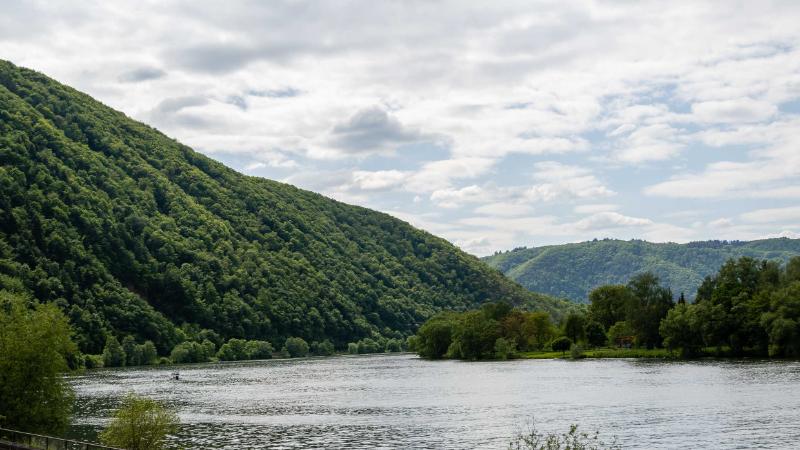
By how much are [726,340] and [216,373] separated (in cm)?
10698

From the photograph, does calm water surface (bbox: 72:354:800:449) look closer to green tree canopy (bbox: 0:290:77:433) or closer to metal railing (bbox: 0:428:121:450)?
green tree canopy (bbox: 0:290:77:433)

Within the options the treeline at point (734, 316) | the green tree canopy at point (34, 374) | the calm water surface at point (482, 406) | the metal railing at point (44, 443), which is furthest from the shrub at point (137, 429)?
the treeline at point (734, 316)

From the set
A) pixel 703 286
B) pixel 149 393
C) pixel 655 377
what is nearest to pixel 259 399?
pixel 149 393

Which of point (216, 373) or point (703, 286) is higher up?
point (703, 286)

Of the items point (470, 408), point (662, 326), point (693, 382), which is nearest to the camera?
point (470, 408)

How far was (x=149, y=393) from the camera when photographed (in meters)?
127

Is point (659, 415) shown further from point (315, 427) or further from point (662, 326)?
point (662, 326)

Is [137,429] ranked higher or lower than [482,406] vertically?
higher

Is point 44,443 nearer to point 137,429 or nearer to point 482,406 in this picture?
point 137,429

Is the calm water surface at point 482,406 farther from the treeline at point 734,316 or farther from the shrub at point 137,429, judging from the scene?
the shrub at point 137,429

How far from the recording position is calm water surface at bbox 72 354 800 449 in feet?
236

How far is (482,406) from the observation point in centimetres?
9725

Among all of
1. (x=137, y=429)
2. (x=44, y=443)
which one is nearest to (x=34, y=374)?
(x=137, y=429)

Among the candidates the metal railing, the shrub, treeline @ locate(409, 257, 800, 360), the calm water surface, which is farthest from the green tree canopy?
treeline @ locate(409, 257, 800, 360)
